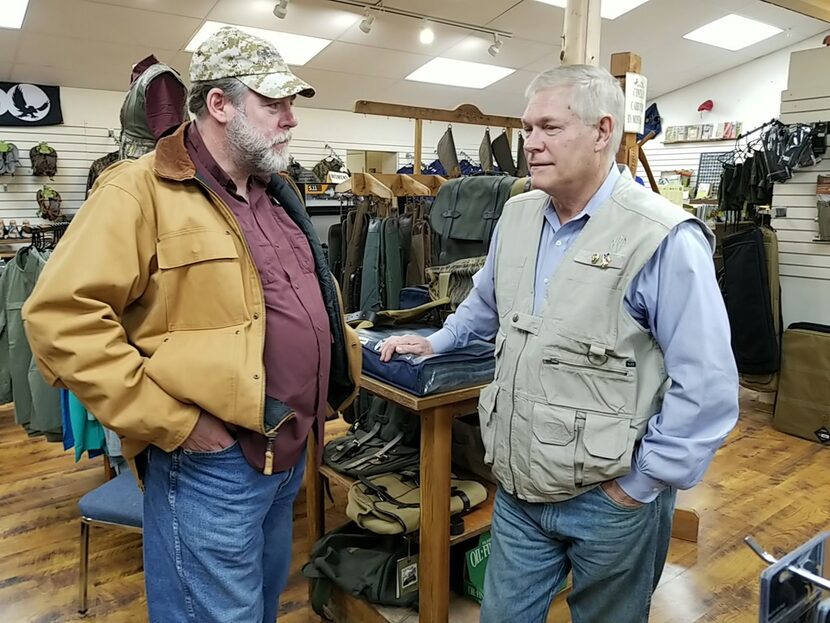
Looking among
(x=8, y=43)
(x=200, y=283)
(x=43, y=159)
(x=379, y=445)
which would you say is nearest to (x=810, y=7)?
(x=379, y=445)

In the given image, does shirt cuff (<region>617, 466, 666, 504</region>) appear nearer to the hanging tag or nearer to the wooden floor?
the hanging tag

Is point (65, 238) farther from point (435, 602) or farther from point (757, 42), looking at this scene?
point (757, 42)

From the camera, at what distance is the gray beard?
1.35m

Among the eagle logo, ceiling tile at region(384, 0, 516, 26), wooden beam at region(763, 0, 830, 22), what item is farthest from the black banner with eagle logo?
wooden beam at region(763, 0, 830, 22)

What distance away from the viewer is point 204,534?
52.5 inches

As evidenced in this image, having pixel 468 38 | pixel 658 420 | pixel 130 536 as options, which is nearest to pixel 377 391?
pixel 658 420

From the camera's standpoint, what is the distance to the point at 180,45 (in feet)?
18.9

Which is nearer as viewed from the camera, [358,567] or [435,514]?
[435,514]

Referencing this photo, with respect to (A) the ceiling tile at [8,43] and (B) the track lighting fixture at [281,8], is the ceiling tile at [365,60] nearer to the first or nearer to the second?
(B) the track lighting fixture at [281,8]

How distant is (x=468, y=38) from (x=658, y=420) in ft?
20.1

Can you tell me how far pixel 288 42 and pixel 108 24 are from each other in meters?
1.66

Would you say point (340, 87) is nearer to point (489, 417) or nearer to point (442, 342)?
point (442, 342)

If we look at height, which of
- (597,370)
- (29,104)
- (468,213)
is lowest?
(597,370)

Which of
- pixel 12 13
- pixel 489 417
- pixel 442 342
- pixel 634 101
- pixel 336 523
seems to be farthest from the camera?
pixel 12 13
